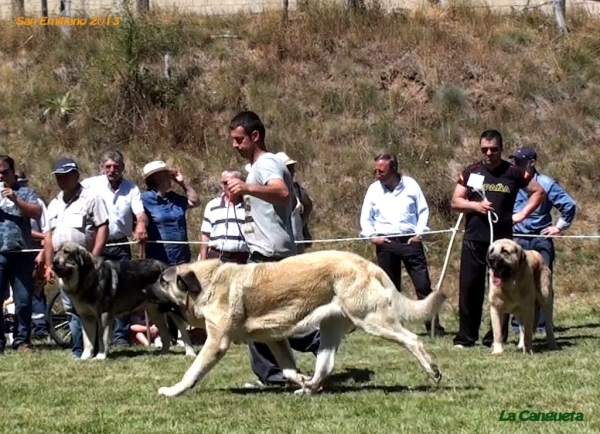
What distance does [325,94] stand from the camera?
1789cm

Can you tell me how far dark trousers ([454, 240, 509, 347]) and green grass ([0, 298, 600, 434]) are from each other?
37 centimetres

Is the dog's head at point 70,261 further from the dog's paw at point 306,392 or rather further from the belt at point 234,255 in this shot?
the dog's paw at point 306,392

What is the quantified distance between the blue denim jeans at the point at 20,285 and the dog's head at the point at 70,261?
102 cm

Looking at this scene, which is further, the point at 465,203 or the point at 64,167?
the point at 465,203

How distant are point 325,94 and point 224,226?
8.22 meters

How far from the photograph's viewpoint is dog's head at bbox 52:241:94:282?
9.03 metres

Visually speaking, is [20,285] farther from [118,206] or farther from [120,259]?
[118,206]

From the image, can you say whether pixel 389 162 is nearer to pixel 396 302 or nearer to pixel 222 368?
pixel 222 368

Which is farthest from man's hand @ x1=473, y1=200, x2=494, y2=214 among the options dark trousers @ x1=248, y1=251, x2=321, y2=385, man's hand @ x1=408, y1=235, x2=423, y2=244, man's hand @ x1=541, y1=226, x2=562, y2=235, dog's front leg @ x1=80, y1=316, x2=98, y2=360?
dog's front leg @ x1=80, y1=316, x2=98, y2=360

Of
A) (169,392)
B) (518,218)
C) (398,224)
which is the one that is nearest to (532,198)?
(518,218)

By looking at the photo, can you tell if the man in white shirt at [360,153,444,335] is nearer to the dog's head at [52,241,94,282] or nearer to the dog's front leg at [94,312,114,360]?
the dog's front leg at [94,312,114,360]

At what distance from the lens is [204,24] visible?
19672 millimetres

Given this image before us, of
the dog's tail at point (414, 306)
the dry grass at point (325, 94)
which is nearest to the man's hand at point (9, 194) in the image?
the dog's tail at point (414, 306)

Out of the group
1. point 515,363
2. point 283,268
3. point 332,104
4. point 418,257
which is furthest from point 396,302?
point 332,104
